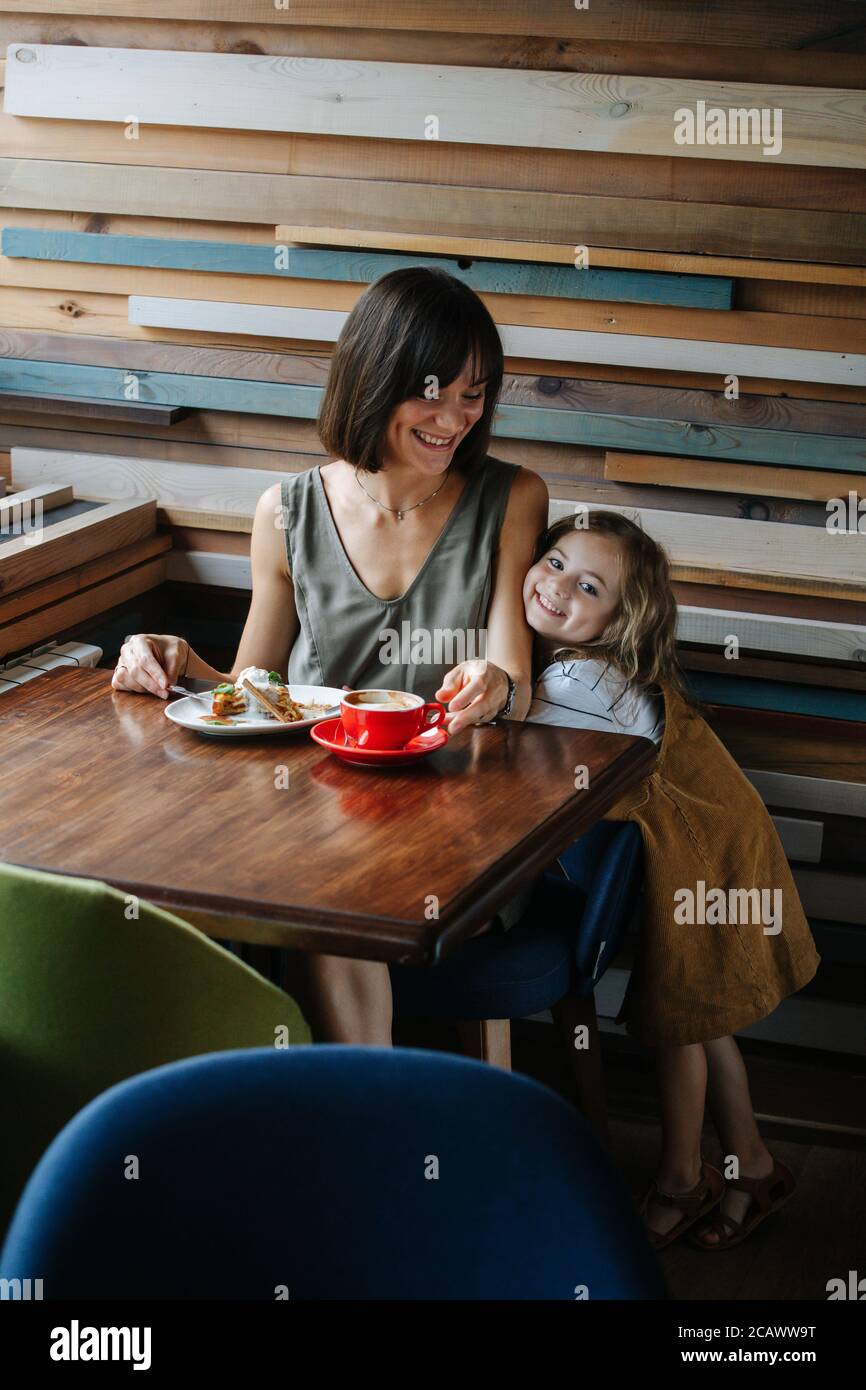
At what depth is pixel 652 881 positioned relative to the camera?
2.70m

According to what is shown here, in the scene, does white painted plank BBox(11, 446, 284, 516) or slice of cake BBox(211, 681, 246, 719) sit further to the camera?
white painted plank BBox(11, 446, 284, 516)

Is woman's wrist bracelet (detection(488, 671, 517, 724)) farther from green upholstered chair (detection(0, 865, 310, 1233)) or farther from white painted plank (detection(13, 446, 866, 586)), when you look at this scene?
green upholstered chair (detection(0, 865, 310, 1233))

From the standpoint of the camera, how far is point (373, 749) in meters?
2.25

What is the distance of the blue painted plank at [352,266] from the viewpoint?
314 cm

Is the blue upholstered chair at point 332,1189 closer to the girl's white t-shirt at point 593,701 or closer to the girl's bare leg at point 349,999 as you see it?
the girl's bare leg at point 349,999

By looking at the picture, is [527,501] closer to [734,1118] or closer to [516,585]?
[516,585]

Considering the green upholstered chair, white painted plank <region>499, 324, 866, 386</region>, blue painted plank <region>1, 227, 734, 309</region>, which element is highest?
blue painted plank <region>1, 227, 734, 309</region>

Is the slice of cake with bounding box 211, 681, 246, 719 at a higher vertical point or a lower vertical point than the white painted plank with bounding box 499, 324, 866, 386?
lower

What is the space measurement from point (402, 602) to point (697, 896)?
2.57 feet

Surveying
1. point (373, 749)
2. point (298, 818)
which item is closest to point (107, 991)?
point (298, 818)

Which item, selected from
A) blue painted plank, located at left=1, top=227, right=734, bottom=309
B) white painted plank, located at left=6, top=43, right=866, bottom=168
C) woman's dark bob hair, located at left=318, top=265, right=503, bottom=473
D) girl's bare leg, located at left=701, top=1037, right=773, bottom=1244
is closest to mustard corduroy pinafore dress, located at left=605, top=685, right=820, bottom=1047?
girl's bare leg, located at left=701, top=1037, right=773, bottom=1244

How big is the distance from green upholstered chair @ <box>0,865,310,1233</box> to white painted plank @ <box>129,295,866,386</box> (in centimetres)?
194

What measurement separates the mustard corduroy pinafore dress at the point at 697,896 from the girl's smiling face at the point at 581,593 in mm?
196

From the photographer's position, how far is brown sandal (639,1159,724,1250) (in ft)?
9.30
